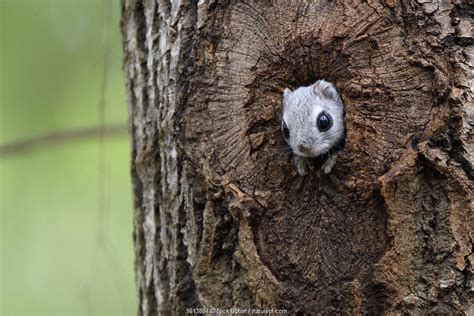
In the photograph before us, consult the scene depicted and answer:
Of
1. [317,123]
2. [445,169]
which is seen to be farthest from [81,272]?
[445,169]

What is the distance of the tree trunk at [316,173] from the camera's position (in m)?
2.13

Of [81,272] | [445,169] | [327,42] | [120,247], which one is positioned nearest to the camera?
[445,169]

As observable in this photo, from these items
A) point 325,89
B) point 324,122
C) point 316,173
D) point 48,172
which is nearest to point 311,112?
point 324,122

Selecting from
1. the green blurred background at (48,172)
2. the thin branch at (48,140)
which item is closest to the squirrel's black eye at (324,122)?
the thin branch at (48,140)

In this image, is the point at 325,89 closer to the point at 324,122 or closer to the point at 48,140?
the point at 324,122

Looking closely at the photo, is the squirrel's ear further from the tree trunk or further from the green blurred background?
the green blurred background

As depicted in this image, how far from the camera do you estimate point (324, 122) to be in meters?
2.64

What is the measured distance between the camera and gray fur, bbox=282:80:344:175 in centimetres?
245

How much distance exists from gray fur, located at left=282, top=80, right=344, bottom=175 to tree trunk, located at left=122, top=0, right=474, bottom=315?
0.22ft

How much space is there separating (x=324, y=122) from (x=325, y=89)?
0.16 m

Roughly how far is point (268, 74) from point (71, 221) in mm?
2941

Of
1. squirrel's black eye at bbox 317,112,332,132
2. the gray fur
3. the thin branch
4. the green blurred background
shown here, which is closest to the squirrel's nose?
the gray fur

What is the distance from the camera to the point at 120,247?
4871 millimetres

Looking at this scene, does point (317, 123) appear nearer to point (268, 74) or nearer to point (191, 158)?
point (268, 74)
